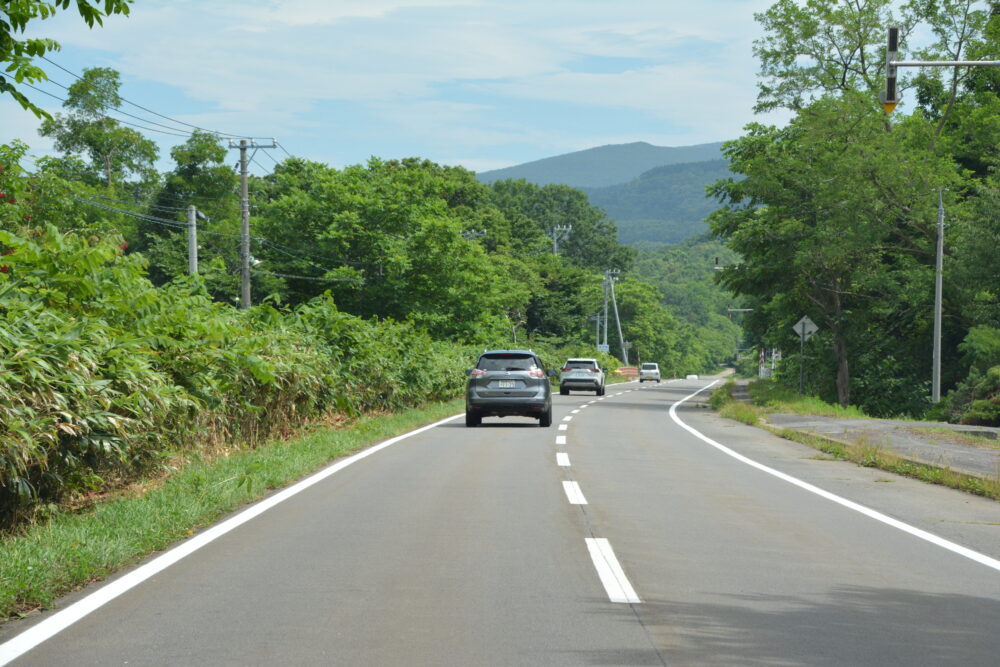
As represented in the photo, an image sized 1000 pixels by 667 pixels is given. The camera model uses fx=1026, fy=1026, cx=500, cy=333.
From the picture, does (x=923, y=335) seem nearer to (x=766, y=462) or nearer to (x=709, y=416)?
(x=709, y=416)

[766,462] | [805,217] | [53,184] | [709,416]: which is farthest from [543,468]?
[805,217]

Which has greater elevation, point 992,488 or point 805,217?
point 805,217

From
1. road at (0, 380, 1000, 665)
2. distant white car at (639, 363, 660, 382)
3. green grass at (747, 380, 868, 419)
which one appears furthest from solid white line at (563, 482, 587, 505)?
distant white car at (639, 363, 660, 382)

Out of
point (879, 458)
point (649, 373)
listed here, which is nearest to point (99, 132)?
point (649, 373)

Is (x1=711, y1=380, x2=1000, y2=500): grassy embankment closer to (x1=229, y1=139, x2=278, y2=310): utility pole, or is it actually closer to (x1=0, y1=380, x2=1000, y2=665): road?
(x1=0, y1=380, x2=1000, y2=665): road

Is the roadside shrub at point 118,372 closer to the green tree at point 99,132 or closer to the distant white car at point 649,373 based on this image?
the green tree at point 99,132

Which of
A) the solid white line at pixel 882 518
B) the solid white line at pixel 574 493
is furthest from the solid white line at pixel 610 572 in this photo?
the solid white line at pixel 882 518

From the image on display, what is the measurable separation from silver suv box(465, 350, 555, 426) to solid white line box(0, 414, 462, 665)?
10.5 meters

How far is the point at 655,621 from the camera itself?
18.5 ft

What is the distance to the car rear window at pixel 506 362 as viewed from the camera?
21938mm

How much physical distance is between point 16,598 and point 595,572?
3.55 meters

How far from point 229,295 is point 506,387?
40.5 m

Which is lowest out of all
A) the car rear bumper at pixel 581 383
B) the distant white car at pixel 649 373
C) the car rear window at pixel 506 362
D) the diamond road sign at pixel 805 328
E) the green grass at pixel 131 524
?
the distant white car at pixel 649 373

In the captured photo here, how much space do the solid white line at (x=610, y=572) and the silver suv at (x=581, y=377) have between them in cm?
3850
